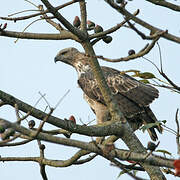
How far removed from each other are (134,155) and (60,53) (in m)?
6.37

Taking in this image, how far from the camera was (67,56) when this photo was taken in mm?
10008

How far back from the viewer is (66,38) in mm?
5188

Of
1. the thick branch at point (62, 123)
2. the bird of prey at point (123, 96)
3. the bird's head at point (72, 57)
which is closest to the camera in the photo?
the thick branch at point (62, 123)

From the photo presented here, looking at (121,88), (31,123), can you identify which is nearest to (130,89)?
(121,88)

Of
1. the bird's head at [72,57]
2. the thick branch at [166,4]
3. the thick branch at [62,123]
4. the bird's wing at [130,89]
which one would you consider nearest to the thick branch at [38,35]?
the thick branch at [62,123]

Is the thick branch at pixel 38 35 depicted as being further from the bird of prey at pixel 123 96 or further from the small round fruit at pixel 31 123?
the bird of prey at pixel 123 96

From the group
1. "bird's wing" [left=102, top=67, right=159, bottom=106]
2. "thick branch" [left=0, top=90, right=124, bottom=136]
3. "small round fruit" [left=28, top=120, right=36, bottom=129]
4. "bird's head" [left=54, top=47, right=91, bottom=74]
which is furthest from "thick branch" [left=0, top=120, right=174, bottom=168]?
"bird's head" [left=54, top=47, right=91, bottom=74]

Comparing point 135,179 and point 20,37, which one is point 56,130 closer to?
point 20,37

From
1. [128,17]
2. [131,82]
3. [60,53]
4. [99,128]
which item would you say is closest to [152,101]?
[131,82]

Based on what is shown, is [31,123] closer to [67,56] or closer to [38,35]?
[38,35]

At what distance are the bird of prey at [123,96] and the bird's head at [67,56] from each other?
0.30 meters

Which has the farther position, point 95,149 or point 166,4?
point 166,4

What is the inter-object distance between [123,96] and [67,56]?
5.79 feet

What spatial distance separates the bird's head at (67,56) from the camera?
9.97 meters
